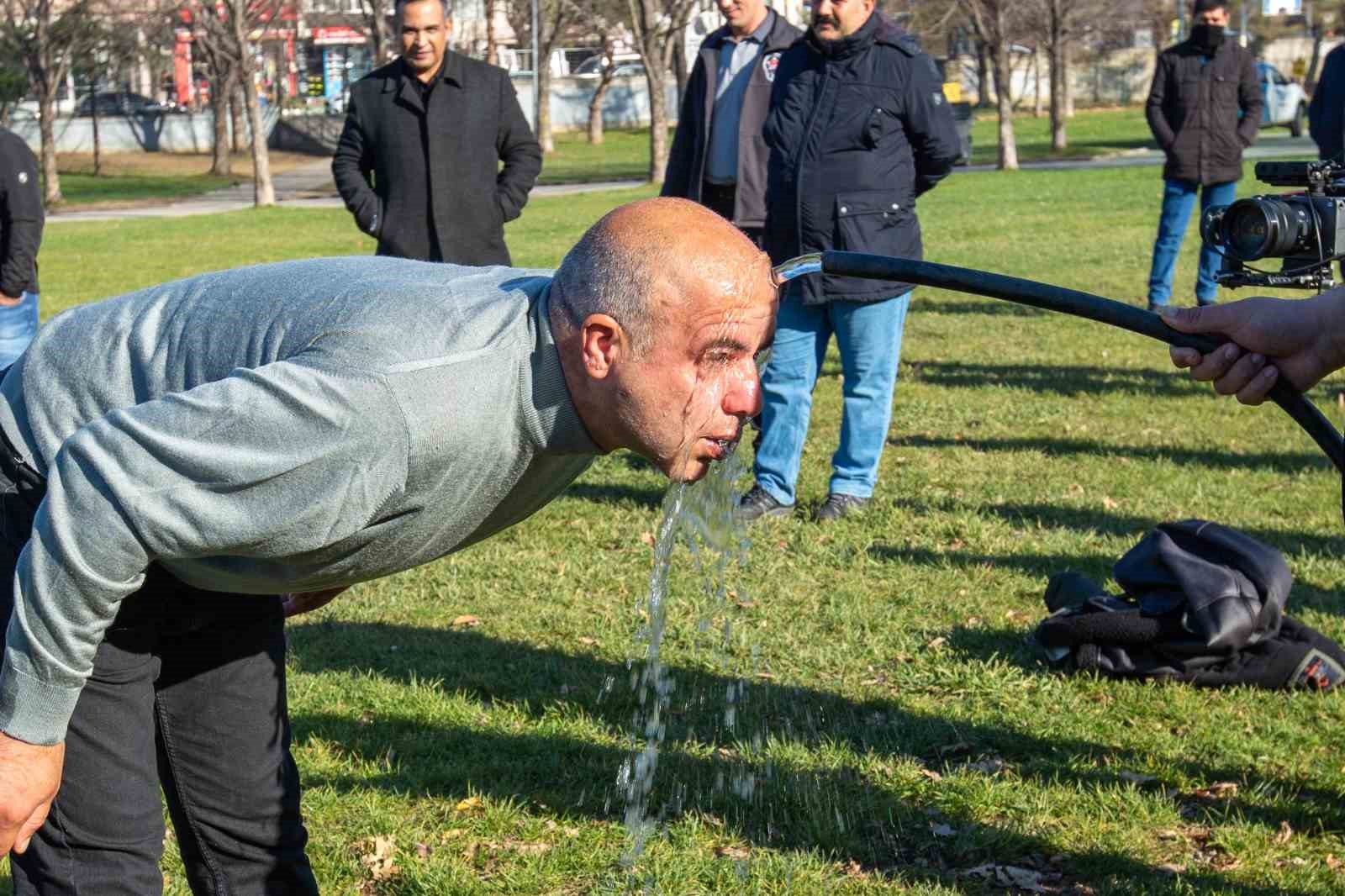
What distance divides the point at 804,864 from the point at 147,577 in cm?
190

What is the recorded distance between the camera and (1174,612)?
16.6 feet

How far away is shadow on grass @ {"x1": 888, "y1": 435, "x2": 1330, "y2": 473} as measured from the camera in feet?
26.1

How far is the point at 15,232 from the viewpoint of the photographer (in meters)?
8.30

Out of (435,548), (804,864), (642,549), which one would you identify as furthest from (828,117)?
(435,548)

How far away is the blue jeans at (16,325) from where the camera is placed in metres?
8.38

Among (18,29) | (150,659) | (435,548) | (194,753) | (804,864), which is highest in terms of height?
(18,29)

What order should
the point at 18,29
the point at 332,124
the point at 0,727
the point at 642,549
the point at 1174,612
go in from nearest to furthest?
the point at 0,727 → the point at 1174,612 → the point at 642,549 → the point at 18,29 → the point at 332,124

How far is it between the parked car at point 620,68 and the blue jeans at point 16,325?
55552mm

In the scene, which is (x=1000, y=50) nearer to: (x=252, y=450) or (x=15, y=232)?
(x=15, y=232)

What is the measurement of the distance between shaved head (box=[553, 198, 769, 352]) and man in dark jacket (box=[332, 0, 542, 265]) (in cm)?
491

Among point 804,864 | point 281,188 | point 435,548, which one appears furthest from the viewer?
point 281,188

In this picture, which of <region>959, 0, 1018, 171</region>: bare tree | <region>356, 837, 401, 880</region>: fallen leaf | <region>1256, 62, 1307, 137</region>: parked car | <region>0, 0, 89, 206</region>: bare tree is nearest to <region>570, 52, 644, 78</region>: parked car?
<region>1256, 62, 1307, 137</region>: parked car

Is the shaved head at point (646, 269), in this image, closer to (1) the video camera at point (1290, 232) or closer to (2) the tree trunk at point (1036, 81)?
(1) the video camera at point (1290, 232)

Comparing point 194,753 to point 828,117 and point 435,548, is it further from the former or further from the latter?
point 828,117
